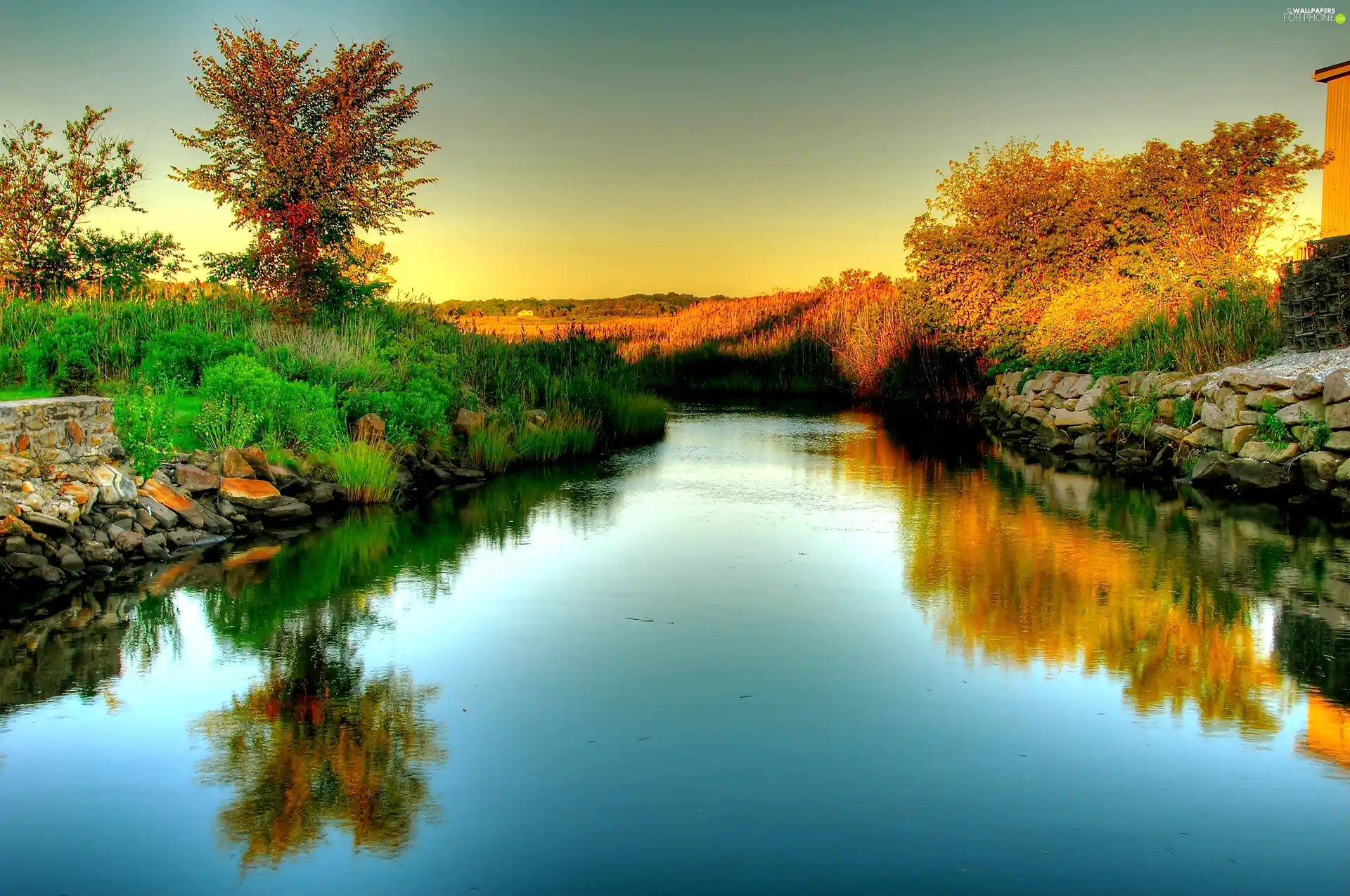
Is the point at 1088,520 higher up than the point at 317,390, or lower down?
lower down

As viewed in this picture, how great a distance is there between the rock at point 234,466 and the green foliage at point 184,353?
9.65 feet

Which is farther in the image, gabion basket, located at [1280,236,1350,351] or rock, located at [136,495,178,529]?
gabion basket, located at [1280,236,1350,351]

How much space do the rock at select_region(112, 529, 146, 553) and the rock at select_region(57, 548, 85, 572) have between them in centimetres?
45

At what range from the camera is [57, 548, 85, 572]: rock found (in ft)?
28.9

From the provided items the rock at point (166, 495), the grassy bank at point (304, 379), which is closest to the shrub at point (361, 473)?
the grassy bank at point (304, 379)

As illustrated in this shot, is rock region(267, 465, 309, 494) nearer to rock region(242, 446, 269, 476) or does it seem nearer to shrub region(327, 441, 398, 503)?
rock region(242, 446, 269, 476)

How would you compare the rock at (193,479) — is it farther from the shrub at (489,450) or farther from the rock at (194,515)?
the shrub at (489,450)

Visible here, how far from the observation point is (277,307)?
2006 centimetres

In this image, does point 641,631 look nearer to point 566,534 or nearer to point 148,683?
point 148,683

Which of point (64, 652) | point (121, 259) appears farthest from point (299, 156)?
point (64, 652)

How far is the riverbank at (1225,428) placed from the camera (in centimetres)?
1266

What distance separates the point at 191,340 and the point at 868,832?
1310cm

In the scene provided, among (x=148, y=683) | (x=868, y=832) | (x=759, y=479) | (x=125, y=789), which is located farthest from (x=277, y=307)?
(x=868, y=832)

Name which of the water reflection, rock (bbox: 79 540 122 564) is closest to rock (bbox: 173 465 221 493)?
rock (bbox: 79 540 122 564)
